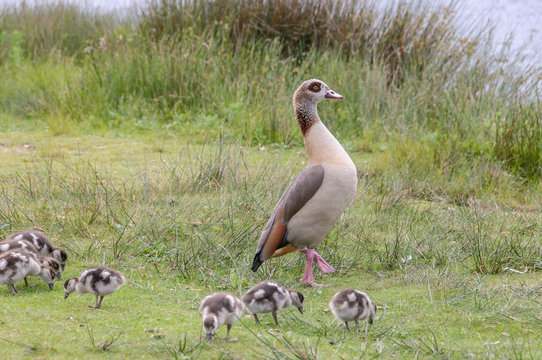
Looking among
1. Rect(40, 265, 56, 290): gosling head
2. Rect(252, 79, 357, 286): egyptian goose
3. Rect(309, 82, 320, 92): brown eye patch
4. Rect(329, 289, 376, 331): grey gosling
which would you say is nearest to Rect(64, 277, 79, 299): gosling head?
Rect(40, 265, 56, 290): gosling head

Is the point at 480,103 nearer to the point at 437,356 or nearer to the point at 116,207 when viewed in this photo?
the point at 116,207

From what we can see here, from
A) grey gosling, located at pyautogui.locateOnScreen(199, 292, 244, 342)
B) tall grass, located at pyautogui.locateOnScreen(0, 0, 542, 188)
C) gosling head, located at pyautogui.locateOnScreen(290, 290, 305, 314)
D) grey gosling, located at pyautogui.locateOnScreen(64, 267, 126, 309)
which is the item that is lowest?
tall grass, located at pyautogui.locateOnScreen(0, 0, 542, 188)

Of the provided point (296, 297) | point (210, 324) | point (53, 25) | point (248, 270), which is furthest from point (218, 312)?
point (53, 25)

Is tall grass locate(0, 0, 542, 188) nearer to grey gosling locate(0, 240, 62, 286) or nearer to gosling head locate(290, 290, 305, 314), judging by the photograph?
gosling head locate(290, 290, 305, 314)

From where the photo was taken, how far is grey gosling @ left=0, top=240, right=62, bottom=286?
5590mm

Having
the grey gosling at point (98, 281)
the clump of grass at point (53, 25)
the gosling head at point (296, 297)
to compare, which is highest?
the gosling head at point (296, 297)

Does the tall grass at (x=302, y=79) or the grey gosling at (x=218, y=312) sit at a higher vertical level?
the grey gosling at (x=218, y=312)

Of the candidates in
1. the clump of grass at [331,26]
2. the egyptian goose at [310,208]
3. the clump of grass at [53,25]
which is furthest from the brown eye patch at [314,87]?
the clump of grass at [53,25]

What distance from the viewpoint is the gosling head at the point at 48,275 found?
5.47 metres

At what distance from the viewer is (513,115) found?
10.3 m

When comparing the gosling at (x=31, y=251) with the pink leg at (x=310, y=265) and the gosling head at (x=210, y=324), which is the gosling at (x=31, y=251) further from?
the pink leg at (x=310, y=265)

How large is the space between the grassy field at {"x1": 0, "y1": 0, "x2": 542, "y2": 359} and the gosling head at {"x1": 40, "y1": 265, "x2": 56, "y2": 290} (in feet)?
0.49

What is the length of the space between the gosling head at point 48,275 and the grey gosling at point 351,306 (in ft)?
7.88

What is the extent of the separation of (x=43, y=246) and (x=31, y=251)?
352 millimetres
